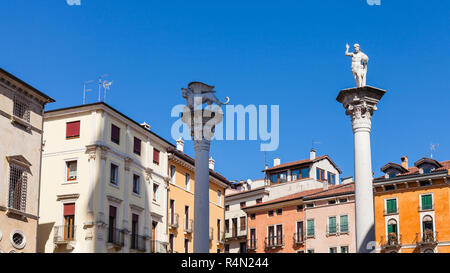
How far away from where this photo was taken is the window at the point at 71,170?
48750 mm

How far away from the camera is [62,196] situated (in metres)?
47.9

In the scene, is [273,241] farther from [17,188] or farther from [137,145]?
[17,188]

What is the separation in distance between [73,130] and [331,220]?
1057 inches

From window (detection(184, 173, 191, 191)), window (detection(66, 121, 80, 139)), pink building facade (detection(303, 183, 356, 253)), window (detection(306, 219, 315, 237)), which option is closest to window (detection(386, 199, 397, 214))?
pink building facade (detection(303, 183, 356, 253))

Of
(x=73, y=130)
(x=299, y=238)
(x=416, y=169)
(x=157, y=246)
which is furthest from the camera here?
(x=299, y=238)

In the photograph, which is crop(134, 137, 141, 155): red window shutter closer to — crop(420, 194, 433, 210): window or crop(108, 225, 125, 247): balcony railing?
crop(108, 225, 125, 247): balcony railing

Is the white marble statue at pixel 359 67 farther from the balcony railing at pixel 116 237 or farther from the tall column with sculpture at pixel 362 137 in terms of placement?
the balcony railing at pixel 116 237

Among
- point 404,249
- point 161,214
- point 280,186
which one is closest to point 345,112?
point 161,214

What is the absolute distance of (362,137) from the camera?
25.2 m

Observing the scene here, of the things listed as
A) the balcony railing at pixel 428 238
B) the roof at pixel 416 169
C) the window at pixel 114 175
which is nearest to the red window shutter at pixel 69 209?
the window at pixel 114 175

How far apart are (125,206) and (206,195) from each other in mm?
23590

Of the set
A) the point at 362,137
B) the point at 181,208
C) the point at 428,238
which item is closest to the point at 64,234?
the point at 181,208

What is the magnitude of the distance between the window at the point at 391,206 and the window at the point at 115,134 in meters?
24.4
